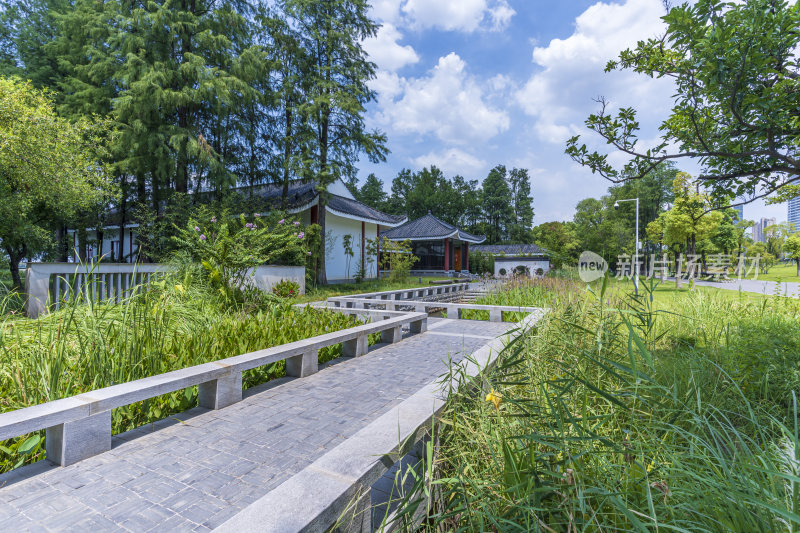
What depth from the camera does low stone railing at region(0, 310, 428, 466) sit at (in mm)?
1928

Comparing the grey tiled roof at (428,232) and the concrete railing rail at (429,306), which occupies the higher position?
the grey tiled roof at (428,232)

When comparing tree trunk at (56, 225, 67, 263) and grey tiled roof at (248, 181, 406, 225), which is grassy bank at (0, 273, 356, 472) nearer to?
grey tiled roof at (248, 181, 406, 225)

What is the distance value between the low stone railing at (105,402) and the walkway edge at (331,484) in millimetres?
1439

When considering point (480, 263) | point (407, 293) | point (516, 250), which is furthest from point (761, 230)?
point (407, 293)

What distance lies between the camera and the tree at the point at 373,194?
4344 centimetres

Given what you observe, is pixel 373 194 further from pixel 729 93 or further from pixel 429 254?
pixel 729 93

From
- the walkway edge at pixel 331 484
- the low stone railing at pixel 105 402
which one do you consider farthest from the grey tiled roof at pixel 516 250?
the walkway edge at pixel 331 484

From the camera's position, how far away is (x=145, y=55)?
11.7m

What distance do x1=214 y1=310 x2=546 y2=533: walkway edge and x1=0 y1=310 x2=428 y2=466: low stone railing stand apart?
1.44 metres

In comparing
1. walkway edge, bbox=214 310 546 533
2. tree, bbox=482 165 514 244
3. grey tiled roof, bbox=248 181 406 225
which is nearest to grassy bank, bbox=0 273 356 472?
walkway edge, bbox=214 310 546 533

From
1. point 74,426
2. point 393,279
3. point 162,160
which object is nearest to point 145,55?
point 162,160

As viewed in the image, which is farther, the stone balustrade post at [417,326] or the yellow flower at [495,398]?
the stone balustrade post at [417,326]

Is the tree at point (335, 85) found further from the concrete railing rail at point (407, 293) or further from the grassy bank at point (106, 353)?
the grassy bank at point (106, 353)

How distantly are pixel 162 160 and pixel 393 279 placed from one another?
9.19 m
